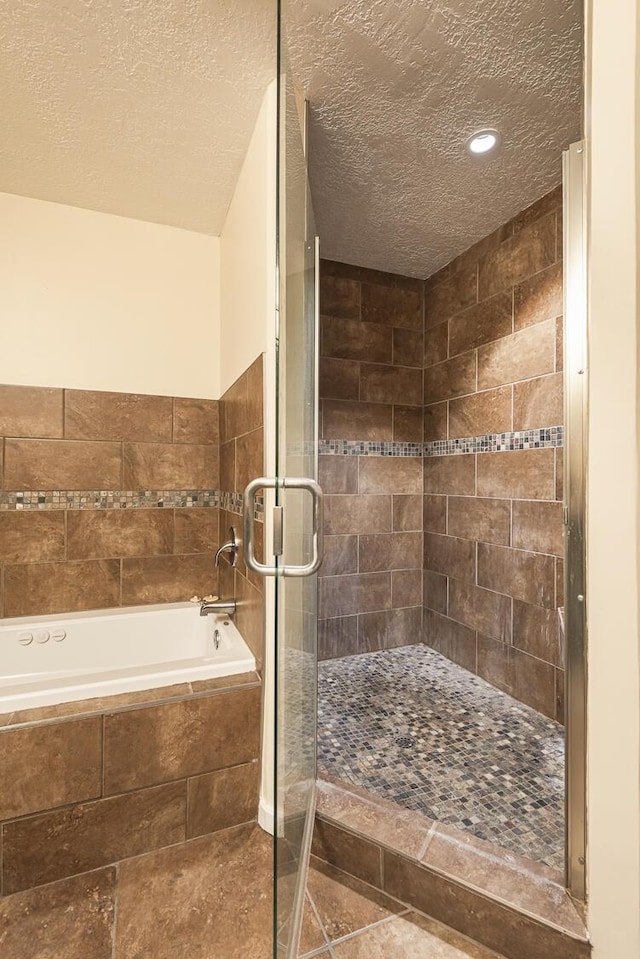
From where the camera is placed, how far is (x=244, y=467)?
188 centimetres

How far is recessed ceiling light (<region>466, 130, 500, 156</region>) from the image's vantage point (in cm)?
170

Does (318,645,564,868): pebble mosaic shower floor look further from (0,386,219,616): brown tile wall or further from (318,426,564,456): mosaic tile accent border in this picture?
(318,426,564,456): mosaic tile accent border

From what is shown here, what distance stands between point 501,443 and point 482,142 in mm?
1304

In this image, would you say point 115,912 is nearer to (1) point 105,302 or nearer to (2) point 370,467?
(2) point 370,467

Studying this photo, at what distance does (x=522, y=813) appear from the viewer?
133 cm

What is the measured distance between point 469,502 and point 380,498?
539 mm

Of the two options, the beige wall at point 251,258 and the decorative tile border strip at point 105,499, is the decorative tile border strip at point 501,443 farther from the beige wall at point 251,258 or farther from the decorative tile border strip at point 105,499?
the decorative tile border strip at point 105,499

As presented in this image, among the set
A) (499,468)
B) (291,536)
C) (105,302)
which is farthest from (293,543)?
(105,302)

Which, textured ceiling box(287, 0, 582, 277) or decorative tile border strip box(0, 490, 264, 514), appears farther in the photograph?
decorative tile border strip box(0, 490, 264, 514)

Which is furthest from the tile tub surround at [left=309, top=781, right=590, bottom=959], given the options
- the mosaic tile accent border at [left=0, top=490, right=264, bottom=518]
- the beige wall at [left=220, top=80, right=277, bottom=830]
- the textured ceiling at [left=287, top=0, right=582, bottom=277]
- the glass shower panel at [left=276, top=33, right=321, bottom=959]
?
the textured ceiling at [left=287, top=0, right=582, bottom=277]

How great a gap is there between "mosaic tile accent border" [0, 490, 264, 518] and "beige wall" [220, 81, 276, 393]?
618 millimetres

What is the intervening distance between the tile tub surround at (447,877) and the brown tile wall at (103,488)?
4.75 ft

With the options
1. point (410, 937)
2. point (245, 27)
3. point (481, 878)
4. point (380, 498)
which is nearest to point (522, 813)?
point (481, 878)

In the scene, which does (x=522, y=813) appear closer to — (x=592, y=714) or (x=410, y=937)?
(x=410, y=937)
